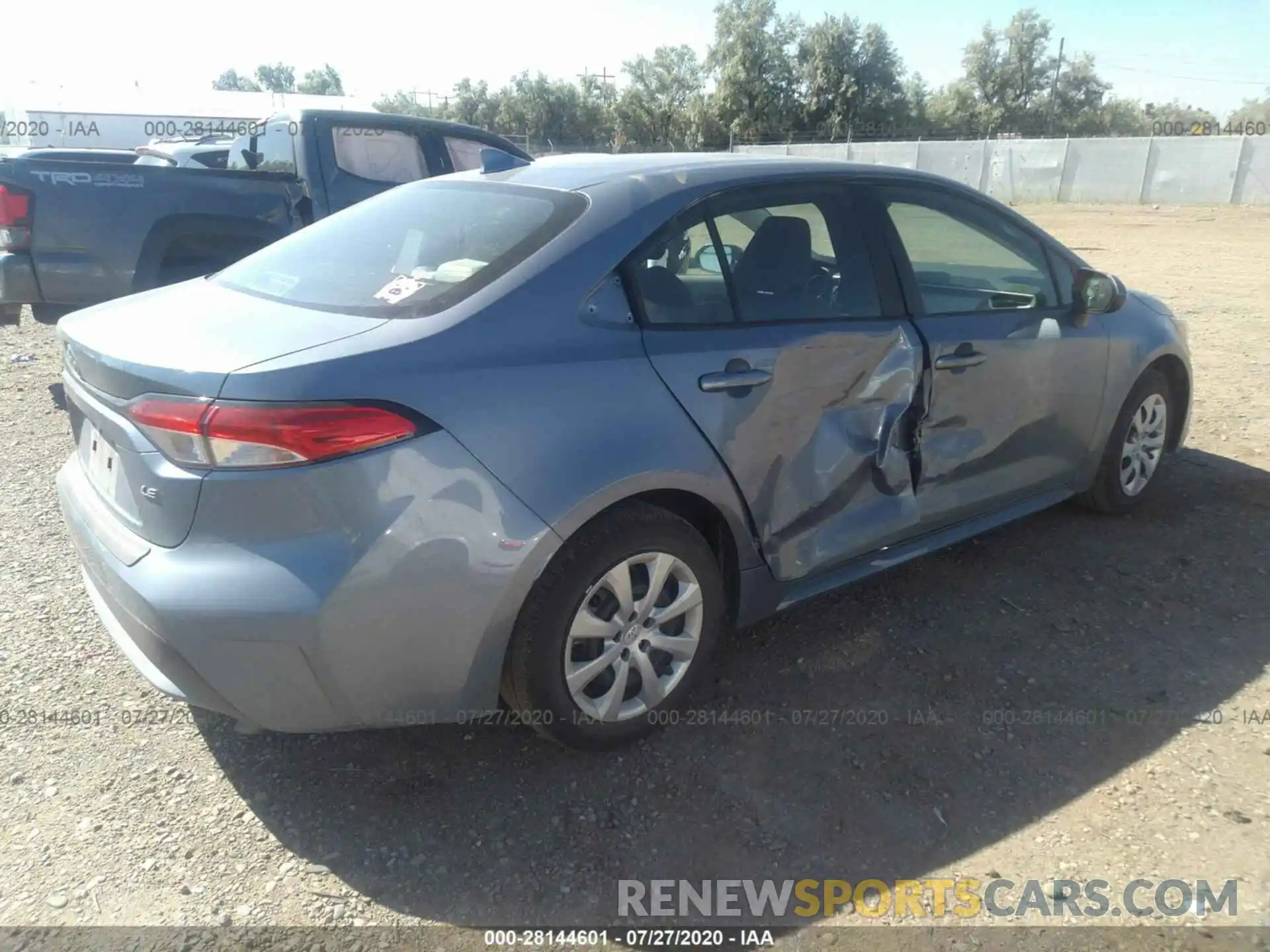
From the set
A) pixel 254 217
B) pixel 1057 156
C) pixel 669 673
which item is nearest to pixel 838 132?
pixel 1057 156

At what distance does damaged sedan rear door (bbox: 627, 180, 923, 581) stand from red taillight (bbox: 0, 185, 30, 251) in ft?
16.0

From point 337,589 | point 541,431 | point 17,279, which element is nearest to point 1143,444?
point 541,431

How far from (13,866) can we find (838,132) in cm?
5658

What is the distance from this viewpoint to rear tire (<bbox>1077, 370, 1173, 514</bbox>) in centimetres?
423

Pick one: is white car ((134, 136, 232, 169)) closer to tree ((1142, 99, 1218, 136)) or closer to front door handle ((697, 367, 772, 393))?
front door handle ((697, 367, 772, 393))

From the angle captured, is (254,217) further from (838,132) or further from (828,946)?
(838,132)

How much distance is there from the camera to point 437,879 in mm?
2297

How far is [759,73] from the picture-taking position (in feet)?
178

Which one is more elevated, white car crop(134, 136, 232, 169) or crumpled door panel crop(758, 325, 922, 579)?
white car crop(134, 136, 232, 169)

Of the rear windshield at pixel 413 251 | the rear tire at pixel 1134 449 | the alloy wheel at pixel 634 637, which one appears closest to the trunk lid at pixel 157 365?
the rear windshield at pixel 413 251

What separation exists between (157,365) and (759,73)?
189ft

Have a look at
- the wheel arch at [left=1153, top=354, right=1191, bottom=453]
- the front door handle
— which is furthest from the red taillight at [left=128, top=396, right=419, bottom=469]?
the wheel arch at [left=1153, top=354, right=1191, bottom=453]

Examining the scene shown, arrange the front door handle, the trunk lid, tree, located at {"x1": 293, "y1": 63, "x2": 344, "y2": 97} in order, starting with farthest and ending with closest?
tree, located at {"x1": 293, "y1": 63, "x2": 344, "y2": 97} → the front door handle → the trunk lid

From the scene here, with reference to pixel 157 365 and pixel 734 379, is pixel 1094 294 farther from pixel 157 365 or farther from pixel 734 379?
pixel 157 365
